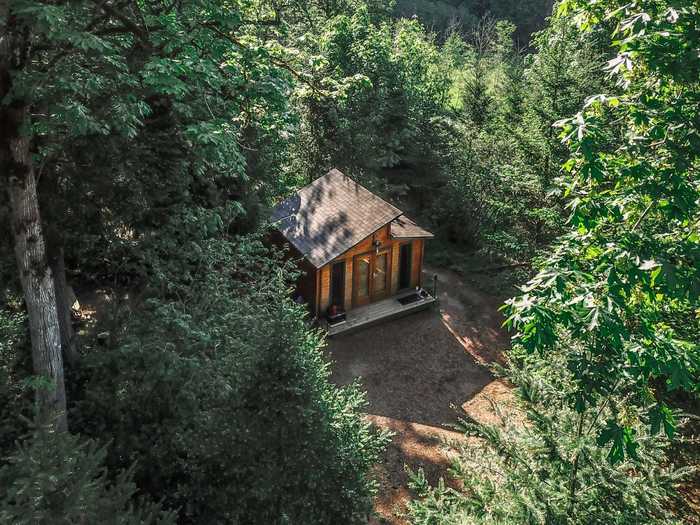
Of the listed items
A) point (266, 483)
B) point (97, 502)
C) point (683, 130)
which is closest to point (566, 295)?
point (683, 130)

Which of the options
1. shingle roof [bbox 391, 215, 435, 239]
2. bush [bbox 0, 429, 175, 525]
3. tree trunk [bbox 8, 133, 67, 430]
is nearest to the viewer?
bush [bbox 0, 429, 175, 525]

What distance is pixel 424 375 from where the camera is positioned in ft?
48.6

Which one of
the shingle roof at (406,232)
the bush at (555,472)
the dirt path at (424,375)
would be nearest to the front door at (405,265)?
the shingle roof at (406,232)

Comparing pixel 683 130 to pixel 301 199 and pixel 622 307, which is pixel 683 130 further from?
pixel 301 199

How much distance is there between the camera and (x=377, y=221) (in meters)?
16.4

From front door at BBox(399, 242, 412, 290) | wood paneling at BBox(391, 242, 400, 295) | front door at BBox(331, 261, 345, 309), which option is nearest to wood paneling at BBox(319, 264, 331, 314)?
front door at BBox(331, 261, 345, 309)

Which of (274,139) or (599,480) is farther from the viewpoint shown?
(274,139)

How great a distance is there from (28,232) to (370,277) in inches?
444

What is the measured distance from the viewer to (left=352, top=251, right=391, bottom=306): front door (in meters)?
16.8

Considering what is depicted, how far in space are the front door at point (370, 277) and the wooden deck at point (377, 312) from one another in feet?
0.94

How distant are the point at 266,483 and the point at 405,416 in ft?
23.6

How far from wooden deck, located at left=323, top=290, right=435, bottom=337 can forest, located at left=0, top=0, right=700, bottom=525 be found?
4.92 meters

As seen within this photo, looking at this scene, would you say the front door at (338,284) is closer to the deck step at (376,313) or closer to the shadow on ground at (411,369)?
the deck step at (376,313)

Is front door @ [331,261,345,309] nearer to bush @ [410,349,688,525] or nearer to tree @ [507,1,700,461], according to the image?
bush @ [410,349,688,525]
